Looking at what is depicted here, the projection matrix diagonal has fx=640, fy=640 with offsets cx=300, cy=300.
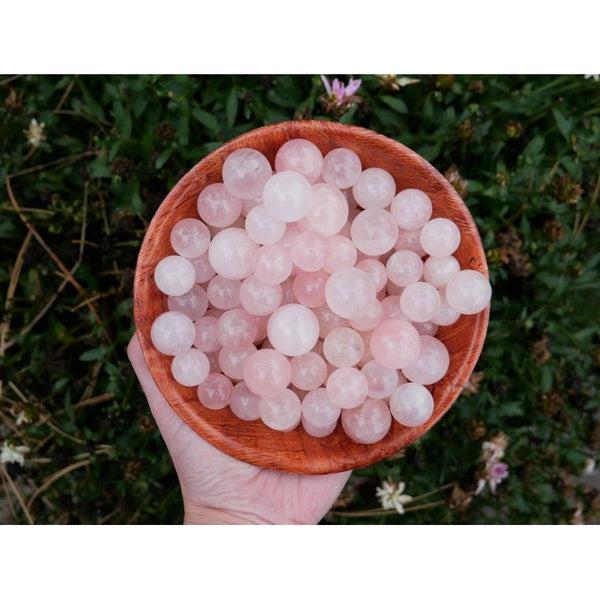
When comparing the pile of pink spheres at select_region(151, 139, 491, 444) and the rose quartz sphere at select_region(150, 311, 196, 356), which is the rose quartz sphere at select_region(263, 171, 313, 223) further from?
the rose quartz sphere at select_region(150, 311, 196, 356)

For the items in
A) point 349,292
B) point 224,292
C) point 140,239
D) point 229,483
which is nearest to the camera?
point 349,292

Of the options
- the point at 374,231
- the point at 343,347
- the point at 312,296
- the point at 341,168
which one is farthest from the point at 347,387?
the point at 341,168

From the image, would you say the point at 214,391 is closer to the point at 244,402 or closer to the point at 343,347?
the point at 244,402

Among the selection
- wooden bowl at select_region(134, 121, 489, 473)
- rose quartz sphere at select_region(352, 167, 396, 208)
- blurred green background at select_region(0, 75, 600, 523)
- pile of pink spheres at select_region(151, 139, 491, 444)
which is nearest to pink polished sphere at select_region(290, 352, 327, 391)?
pile of pink spheres at select_region(151, 139, 491, 444)

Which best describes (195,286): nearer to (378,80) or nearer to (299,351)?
(299,351)

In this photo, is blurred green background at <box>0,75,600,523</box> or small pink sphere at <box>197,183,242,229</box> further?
blurred green background at <box>0,75,600,523</box>

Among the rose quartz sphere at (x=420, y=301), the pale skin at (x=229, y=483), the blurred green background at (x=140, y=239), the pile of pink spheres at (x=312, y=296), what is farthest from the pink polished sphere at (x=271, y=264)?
the blurred green background at (x=140, y=239)
